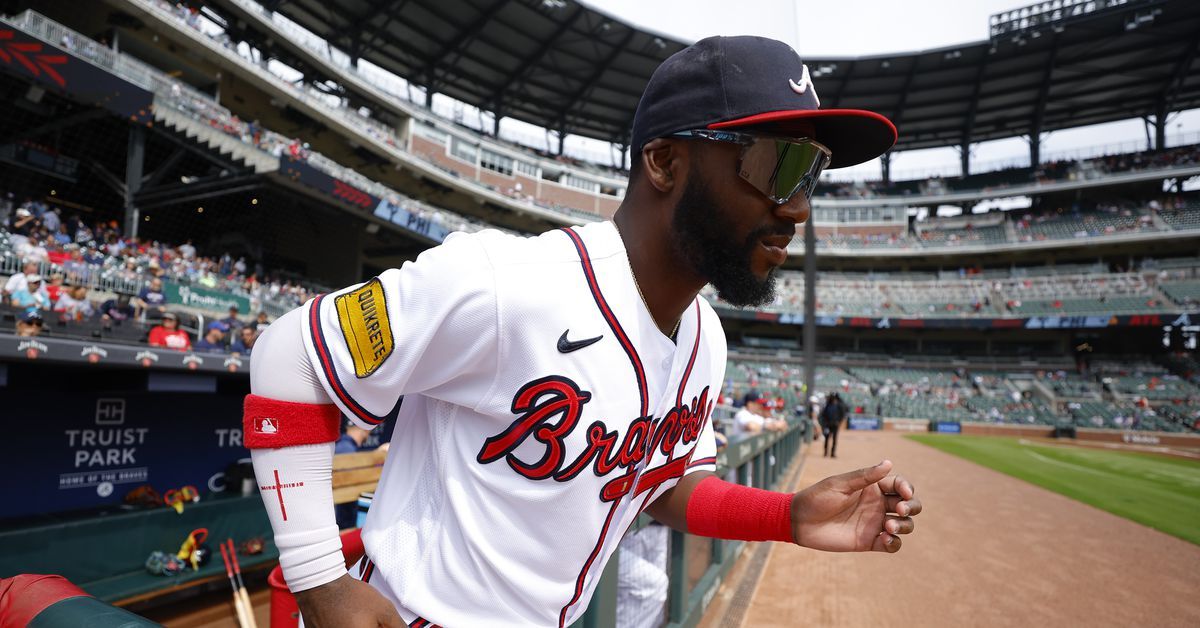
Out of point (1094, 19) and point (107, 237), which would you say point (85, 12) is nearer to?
point (107, 237)

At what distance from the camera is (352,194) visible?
60.5 ft

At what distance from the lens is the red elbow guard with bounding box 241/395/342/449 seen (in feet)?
3.17

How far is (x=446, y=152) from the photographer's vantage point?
108 ft

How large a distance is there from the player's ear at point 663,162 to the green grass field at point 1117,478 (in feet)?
29.0

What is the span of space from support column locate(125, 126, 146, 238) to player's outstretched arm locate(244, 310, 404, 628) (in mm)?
16009

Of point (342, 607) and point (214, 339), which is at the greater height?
point (214, 339)

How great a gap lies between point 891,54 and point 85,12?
35.3 metres

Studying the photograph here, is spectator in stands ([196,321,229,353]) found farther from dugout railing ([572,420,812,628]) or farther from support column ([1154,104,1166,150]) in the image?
support column ([1154,104,1166,150])

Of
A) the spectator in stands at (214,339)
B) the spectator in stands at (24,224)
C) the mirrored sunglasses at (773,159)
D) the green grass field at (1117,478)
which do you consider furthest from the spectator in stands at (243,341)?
the green grass field at (1117,478)

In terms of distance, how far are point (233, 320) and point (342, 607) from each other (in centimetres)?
999

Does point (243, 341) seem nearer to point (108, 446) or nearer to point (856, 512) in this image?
point (108, 446)

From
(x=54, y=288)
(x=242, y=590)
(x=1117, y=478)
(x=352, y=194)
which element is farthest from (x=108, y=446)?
(x=1117, y=478)

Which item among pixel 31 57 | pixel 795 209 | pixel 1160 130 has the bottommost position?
pixel 795 209

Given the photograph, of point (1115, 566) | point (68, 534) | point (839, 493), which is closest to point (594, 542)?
point (839, 493)
